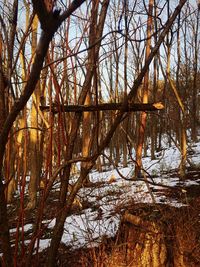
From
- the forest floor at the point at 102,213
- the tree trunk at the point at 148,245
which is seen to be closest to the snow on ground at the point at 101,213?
the forest floor at the point at 102,213

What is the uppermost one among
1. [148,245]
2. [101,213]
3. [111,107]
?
[111,107]

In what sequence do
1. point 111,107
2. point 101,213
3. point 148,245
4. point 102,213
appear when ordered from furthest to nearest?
point 101,213, point 102,213, point 148,245, point 111,107

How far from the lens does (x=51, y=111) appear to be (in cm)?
154

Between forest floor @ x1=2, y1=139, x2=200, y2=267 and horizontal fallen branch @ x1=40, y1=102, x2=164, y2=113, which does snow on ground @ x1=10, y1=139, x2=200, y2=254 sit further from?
horizontal fallen branch @ x1=40, y1=102, x2=164, y2=113

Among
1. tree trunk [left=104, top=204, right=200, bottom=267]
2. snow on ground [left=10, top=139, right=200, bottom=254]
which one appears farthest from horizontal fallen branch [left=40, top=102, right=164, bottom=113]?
tree trunk [left=104, top=204, right=200, bottom=267]

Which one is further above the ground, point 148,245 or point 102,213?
point 148,245

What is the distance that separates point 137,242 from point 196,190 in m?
4.89

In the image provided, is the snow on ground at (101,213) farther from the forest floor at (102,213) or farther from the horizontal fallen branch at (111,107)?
the horizontal fallen branch at (111,107)

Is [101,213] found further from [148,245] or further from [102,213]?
[148,245]

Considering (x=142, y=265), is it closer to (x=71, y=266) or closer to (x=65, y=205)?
(x=71, y=266)

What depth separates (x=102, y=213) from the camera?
190 inches

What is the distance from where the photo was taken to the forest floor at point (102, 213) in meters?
2.42

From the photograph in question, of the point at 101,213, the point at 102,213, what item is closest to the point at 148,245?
the point at 102,213

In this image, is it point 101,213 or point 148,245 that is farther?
point 101,213
